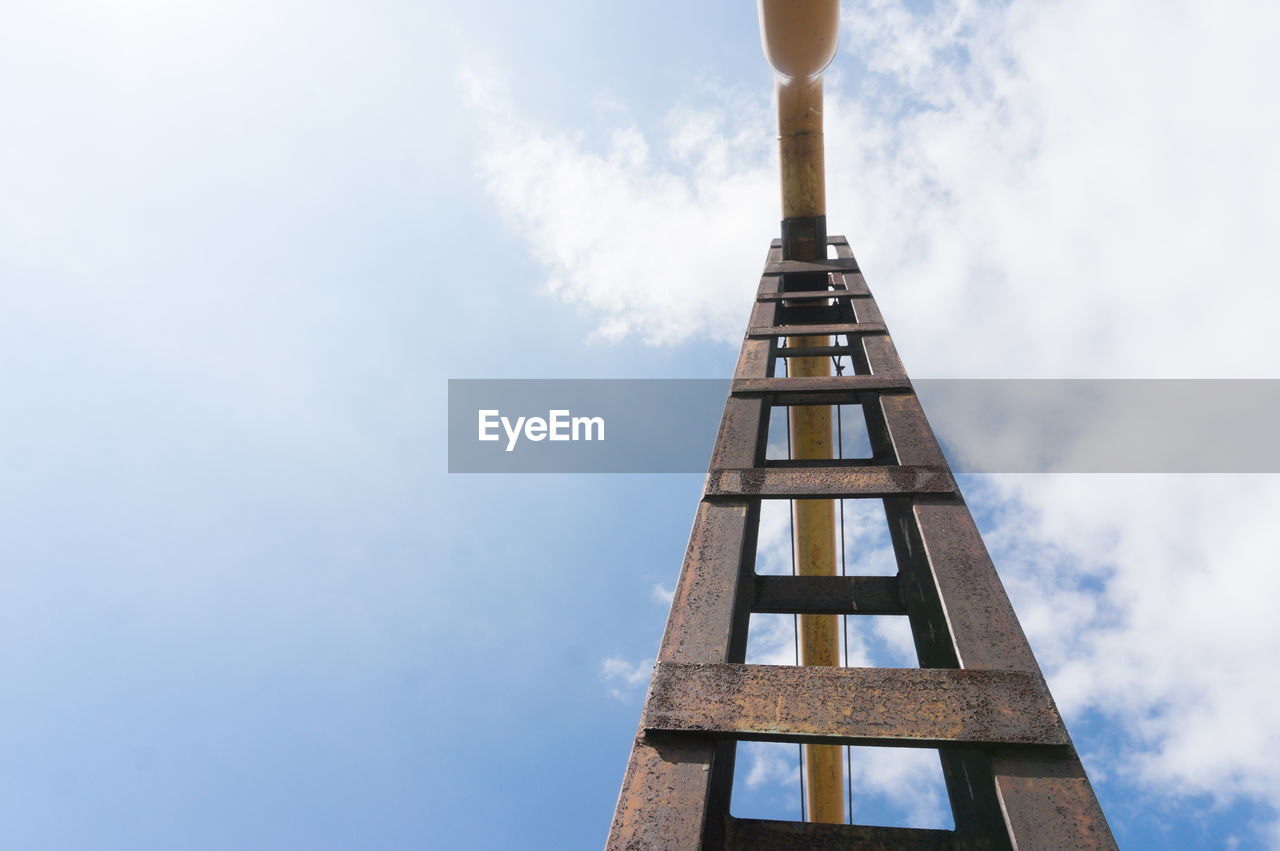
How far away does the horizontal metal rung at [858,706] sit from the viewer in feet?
5.49

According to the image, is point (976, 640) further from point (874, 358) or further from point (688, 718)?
point (874, 358)

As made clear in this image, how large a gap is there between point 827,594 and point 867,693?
887 millimetres

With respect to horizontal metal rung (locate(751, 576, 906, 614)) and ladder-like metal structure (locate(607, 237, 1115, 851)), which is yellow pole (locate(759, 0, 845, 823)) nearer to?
ladder-like metal structure (locate(607, 237, 1115, 851))

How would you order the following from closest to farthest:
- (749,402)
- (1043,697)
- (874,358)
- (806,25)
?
(1043,697)
(749,402)
(874,358)
(806,25)

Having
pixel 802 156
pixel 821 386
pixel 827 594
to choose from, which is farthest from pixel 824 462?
pixel 802 156

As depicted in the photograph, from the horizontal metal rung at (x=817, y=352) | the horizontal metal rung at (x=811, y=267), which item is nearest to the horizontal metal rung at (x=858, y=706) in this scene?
the horizontal metal rung at (x=817, y=352)

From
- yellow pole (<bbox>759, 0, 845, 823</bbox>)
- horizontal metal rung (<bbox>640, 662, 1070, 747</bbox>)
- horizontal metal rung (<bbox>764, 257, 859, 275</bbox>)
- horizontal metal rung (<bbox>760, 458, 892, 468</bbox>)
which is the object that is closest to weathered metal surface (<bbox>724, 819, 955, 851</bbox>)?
horizontal metal rung (<bbox>640, 662, 1070, 747</bbox>)

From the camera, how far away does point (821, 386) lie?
3.67 metres

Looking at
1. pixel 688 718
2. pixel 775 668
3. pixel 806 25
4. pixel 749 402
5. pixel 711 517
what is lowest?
pixel 688 718

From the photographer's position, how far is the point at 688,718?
1777 mm

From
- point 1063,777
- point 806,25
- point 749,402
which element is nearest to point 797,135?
point 806,25

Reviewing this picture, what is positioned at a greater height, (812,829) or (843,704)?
(843,704)

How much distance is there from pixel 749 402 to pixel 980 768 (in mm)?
2009

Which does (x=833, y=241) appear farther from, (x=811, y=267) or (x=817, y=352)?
(x=817, y=352)
